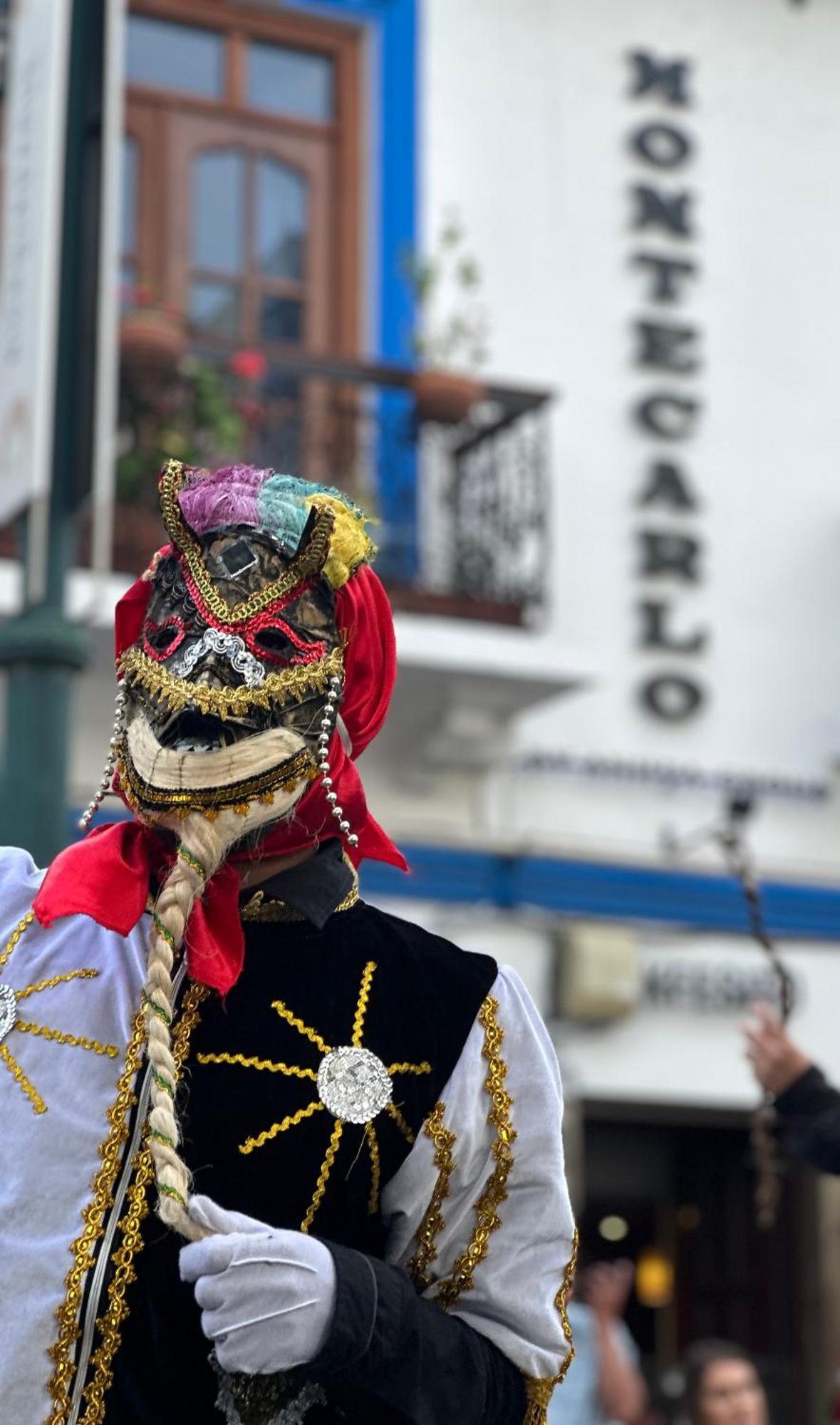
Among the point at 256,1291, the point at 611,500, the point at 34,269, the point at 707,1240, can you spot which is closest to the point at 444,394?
the point at 611,500

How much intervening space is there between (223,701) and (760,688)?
9124mm

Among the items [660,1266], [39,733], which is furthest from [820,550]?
[39,733]

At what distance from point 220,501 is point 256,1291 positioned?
88 cm

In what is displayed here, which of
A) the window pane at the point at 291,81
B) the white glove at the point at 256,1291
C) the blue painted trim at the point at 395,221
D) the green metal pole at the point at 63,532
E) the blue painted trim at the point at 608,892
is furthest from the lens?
the window pane at the point at 291,81

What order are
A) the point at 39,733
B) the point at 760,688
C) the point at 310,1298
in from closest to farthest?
the point at 310,1298 → the point at 39,733 → the point at 760,688

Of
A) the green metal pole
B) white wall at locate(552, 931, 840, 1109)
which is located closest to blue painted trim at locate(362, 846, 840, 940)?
white wall at locate(552, 931, 840, 1109)

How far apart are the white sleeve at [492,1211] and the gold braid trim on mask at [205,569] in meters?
0.56

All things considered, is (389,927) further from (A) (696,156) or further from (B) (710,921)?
(A) (696,156)

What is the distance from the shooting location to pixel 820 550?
37.7 ft

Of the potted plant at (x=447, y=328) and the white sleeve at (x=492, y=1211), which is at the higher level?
the potted plant at (x=447, y=328)

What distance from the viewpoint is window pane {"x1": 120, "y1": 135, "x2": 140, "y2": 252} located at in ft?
35.9

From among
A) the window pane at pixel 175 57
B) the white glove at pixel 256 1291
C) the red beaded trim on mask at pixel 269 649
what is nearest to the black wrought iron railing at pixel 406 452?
the window pane at pixel 175 57

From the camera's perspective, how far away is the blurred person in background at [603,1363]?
691cm

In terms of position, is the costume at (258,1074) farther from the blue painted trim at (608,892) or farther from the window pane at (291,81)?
the window pane at (291,81)
